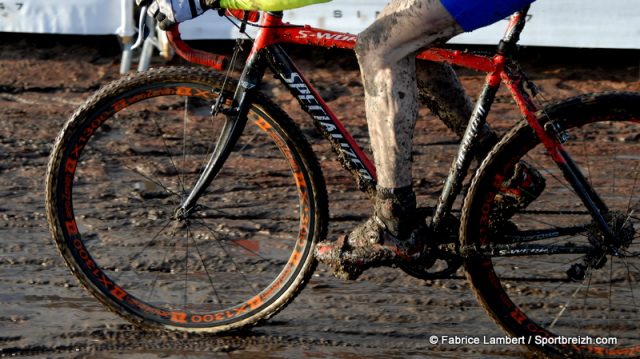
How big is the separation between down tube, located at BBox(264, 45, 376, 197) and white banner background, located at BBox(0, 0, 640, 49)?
451cm

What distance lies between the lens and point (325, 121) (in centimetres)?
421

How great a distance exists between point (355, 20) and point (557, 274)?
4.18 meters

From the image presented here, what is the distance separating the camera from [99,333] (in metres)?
4.45

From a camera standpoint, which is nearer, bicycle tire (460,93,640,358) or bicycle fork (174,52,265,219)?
bicycle tire (460,93,640,358)

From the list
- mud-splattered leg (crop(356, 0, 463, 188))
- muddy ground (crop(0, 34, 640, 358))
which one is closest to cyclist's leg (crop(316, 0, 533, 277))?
mud-splattered leg (crop(356, 0, 463, 188))

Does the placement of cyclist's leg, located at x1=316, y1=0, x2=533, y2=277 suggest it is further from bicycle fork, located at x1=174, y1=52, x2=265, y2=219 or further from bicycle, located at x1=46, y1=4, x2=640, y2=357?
bicycle fork, located at x1=174, y1=52, x2=265, y2=219

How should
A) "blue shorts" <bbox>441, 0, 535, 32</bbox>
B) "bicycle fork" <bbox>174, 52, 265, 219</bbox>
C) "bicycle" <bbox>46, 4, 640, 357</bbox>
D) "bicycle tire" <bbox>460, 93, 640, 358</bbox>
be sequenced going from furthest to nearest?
"bicycle fork" <bbox>174, 52, 265, 219</bbox>
"bicycle" <bbox>46, 4, 640, 357</bbox>
"bicycle tire" <bbox>460, 93, 640, 358</bbox>
"blue shorts" <bbox>441, 0, 535, 32</bbox>

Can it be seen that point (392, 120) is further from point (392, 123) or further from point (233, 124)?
point (233, 124)

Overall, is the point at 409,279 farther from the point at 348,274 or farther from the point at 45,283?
the point at 45,283

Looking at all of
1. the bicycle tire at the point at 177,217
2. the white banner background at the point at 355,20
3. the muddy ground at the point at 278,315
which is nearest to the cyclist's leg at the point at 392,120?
the bicycle tire at the point at 177,217

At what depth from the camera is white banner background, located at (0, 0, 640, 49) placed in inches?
331

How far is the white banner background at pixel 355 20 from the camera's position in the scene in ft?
27.6

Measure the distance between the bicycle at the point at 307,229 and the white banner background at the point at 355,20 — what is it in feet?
10.3

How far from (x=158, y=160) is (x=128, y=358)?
2468 mm
